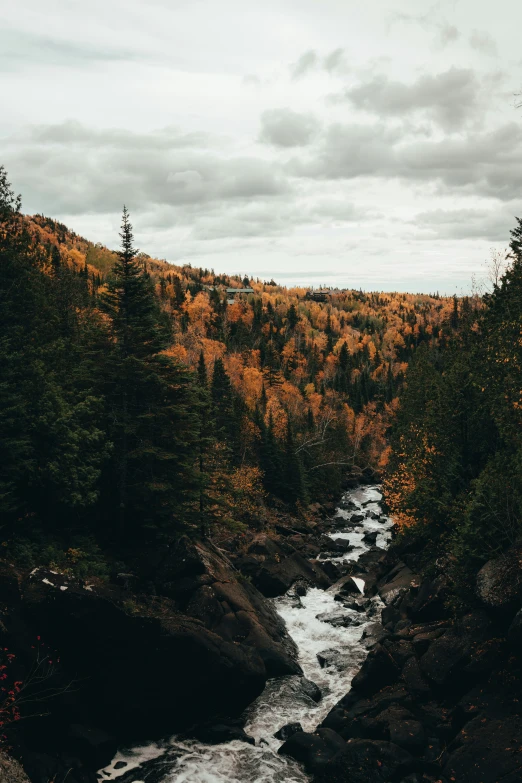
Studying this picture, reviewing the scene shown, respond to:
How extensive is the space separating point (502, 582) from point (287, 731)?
1088 cm

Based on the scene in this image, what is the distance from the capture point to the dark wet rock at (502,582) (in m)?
17.1

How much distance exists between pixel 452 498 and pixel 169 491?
1602cm

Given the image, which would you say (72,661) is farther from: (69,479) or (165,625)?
A: (69,479)

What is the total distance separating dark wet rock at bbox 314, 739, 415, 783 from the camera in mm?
15781

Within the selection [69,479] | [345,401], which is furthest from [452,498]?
[345,401]

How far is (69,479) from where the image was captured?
68.3 ft

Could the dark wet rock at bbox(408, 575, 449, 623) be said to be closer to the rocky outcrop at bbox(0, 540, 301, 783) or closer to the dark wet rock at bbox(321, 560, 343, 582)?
the rocky outcrop at bbox(0, 540, 301, 783)

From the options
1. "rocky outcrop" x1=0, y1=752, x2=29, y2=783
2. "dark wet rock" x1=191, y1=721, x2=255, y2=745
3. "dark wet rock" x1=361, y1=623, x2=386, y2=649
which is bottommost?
"dark wet rock" x1=361, y1=623, x2=386, y2=649

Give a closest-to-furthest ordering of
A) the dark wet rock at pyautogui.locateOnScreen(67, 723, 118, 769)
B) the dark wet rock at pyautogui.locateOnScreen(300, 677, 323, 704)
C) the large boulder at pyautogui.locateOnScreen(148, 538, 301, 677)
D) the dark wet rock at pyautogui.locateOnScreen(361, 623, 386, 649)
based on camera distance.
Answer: the dark wet rock at pyautogui.locateOnScreen(67, 723, 118, 769) < the dark wet rock at pyautogui.locateOnScreen(300, 677, 323, 704) < the large boulder at pyautogui.locateOnScreen(148, 538, 301, 677) < the dark wet rock at pyautogui.locateOnScreen(361, 623, 386, 649)

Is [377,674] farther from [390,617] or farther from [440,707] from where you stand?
[390,617]

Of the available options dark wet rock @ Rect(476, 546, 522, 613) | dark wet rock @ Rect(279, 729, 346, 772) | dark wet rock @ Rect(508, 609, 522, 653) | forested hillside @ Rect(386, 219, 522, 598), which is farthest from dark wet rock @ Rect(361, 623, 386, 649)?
dark wet rock @ Rect(508, 609, 522, 653)

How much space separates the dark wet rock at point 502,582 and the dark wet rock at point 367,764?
19.5ft

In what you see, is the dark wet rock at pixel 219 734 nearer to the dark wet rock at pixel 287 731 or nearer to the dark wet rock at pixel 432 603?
the dark wet rock at pixel 287 731

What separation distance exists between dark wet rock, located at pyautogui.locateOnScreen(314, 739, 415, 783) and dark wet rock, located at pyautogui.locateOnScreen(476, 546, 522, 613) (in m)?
5.96
